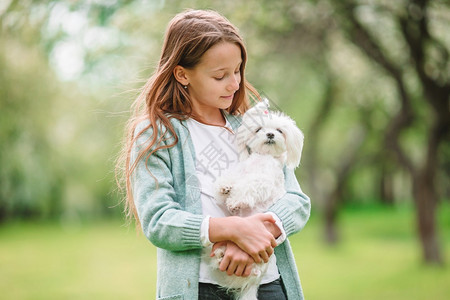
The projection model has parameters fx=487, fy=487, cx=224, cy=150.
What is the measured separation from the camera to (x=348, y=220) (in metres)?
19.3

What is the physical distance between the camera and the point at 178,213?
5.66ft

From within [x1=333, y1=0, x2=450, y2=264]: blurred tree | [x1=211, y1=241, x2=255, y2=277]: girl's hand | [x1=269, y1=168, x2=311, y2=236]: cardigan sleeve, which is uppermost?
[x1=333, y1=0, x2=450, y2=264]: blurred tree

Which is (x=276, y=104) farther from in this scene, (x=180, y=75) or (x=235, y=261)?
(x=235, y=261)

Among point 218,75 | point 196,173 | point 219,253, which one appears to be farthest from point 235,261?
point 218,75

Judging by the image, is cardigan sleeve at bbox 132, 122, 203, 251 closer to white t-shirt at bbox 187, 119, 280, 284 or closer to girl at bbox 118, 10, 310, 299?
girl at bbox 118, 10, 310, 299

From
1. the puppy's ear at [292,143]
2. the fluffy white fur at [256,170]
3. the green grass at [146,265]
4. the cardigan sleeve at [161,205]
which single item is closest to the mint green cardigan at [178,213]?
the cardigan sleeve at [161,205]

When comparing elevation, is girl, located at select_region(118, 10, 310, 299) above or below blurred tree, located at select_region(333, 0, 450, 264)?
below

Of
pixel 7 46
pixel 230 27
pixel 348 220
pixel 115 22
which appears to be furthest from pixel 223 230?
pixel 348 220

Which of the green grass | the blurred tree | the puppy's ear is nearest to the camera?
the puppy's ear

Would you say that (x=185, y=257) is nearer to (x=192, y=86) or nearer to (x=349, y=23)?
(x=192, y=86)

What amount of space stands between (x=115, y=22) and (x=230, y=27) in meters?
4.34

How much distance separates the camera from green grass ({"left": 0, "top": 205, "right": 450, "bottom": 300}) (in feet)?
27.3

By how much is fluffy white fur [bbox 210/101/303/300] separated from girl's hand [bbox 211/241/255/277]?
0.08 meters

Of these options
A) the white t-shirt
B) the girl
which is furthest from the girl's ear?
the white t-shirt
